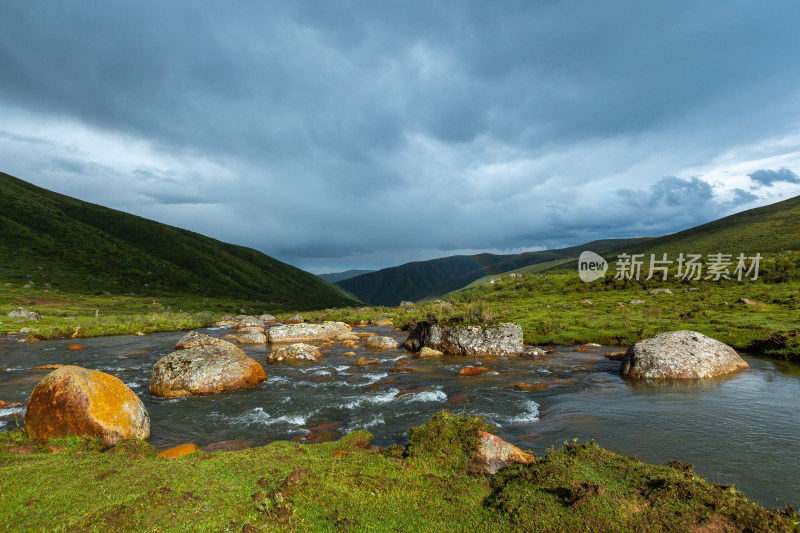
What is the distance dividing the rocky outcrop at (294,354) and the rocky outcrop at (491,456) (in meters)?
23.2

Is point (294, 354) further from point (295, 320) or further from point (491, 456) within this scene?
point (295, 320)

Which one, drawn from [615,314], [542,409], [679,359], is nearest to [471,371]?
[542,409]

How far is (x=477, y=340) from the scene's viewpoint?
31.4 m

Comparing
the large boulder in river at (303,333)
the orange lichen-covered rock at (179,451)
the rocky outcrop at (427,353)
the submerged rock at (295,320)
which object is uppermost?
the orange lichen-covered rock at (179,451)

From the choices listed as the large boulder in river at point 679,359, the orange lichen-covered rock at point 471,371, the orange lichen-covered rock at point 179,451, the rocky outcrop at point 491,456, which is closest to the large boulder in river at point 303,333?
the orange lichen-covered rock at point 471,371

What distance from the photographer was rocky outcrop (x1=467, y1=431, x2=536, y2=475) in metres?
10.1

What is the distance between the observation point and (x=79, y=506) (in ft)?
23.1

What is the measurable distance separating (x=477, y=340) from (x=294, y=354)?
16.3 m

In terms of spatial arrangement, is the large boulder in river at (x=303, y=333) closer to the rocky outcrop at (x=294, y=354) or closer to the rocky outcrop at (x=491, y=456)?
the rocky outcrop at (x=294, y=354)

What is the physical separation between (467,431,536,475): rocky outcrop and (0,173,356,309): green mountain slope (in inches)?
5081

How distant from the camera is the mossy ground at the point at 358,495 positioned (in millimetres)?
6832

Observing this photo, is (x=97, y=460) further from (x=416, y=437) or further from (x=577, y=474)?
(x=577, y=474)

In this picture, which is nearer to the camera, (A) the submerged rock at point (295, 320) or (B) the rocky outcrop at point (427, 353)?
(B) the rocky outcrop at point (427, 353)

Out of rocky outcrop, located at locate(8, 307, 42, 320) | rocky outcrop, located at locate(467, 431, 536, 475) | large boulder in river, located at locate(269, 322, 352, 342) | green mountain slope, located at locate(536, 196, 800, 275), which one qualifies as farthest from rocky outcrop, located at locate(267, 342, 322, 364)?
green mountain slope, located at locate(536, 196, 800, 275)
